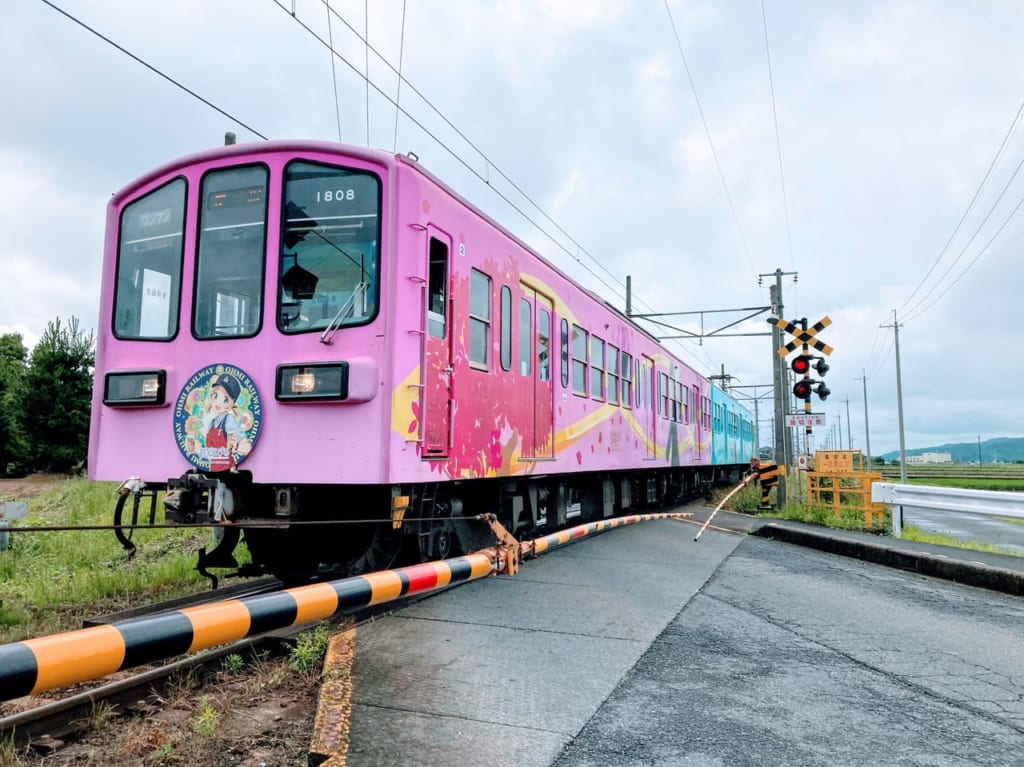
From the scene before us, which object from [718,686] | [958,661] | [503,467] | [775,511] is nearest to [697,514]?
[775,511]

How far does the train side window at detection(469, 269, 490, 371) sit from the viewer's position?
6163 mm

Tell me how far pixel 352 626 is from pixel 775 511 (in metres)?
11.8

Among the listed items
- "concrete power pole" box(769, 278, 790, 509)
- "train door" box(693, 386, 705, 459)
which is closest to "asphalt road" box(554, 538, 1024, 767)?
"concrete power pole" box(769, 278, 790, 509)

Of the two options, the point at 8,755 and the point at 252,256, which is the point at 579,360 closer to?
the point at 252,256

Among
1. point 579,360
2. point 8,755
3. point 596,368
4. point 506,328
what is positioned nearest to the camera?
point 8,755

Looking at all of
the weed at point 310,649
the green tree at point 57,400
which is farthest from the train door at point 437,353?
the green tree at point 57,400

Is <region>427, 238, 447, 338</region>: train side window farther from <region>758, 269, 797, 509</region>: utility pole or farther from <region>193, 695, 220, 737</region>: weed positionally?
<region>758, 269, 797, 509</region>: utility pole

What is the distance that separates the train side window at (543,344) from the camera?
7.79m

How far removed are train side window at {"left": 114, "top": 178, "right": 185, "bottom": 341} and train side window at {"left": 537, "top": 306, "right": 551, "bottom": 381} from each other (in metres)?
3.58

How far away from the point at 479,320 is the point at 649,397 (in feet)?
24.4

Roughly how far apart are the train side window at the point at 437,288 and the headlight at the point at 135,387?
197 centimetres

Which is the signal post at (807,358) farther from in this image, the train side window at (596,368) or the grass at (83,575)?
the grass at (83,575)

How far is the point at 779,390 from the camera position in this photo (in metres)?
16.2

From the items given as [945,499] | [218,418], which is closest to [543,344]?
[218,418]
